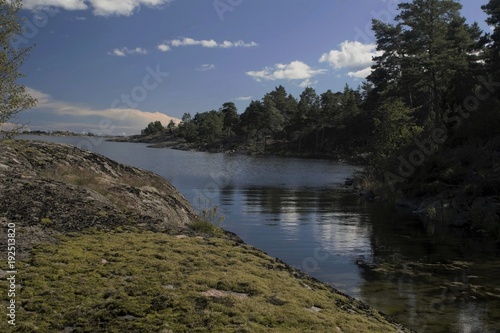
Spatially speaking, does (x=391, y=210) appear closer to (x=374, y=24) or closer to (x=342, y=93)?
(x=374, y=24)

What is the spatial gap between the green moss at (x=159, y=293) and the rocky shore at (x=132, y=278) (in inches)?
0.8

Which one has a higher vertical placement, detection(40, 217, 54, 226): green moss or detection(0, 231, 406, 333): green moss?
detection(40, 217, 54, 226): green moss

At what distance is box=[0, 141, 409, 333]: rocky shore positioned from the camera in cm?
641

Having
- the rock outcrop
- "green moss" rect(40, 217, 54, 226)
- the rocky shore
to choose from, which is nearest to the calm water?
the rocky shore

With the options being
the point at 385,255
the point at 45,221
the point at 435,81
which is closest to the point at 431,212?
the point at 385,255

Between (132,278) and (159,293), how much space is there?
34.8 inches

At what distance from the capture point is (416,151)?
1805 inches

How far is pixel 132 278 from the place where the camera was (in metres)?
7.81

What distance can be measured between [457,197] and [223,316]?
30.7 m

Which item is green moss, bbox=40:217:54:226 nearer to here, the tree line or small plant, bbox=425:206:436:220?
small plant, bbox=425:206:436:220

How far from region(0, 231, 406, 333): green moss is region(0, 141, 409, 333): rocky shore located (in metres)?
0.02

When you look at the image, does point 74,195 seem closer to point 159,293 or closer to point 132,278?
point 132,278

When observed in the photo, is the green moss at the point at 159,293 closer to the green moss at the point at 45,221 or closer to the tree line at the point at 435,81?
the green moss at the point at 45,221

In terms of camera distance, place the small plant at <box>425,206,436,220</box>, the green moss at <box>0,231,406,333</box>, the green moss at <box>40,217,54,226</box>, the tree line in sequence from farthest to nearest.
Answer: the tree line, the small plant at <box>425,206,436,220</box>, the green moss at <box>40,217,54,226</box>, the green moss at <box>0,231,406,333</box>
